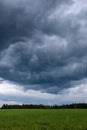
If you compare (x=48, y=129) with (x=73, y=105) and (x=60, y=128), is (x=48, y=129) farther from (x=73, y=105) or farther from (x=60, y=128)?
(x=73, y=105)

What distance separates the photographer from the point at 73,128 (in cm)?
2788

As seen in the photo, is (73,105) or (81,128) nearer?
(81,128)

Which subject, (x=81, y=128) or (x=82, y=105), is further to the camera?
(x=82, y=105)

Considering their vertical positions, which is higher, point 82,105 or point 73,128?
point 82,105

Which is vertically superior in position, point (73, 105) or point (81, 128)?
point (73, 105)

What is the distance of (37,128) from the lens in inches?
1097

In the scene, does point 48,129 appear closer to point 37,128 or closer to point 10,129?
point 37,128

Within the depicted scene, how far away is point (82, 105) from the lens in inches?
5207

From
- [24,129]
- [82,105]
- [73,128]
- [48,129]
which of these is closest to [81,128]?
[73,128]

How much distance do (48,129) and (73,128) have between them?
199 centimetres

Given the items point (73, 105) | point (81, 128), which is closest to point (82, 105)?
point (73, 105)

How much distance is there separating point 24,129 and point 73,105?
107 meters

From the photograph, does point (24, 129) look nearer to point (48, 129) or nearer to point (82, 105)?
point (48, 129)

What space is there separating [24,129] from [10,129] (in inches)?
40.4
